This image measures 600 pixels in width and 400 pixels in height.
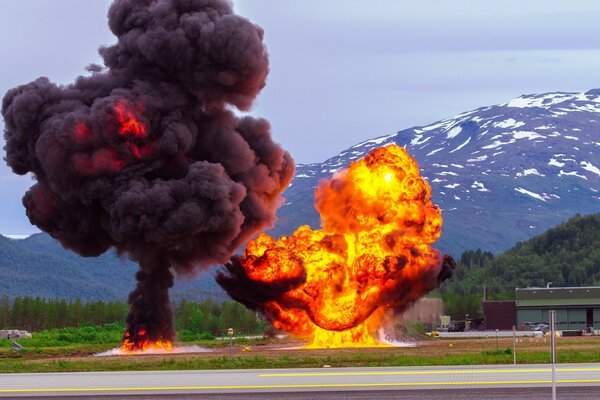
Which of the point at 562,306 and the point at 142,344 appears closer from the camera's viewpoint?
the point at 142,344

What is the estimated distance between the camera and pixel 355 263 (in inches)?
3647

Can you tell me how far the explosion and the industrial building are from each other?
228 ft

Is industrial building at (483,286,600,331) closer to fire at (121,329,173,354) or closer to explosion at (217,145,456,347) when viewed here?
explosion at (217,145,456,347)

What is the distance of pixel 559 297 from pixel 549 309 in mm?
3059

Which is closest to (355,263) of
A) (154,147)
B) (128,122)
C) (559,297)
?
(154,147)

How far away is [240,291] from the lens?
94938 millimetres

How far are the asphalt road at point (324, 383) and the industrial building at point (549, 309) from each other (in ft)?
361

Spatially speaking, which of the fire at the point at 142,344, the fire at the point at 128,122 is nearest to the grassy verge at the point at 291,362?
the fire at the point at 142,344

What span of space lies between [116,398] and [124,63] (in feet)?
181

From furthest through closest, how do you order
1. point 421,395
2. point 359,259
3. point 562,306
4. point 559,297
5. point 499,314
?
point 499,314 < point 559,297 < point 562,306 < point 359,259 < point 421,395

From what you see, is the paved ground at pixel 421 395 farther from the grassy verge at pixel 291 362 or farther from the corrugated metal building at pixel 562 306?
the corrugated metal building at pixel 562 306

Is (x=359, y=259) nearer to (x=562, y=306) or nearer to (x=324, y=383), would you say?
(x=324, y=383)

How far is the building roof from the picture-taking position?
166 m

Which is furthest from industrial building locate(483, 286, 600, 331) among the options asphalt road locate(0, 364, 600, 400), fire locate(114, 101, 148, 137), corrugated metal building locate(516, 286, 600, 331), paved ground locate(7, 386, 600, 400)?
paved ground locate(7, 386, 600, 400)
